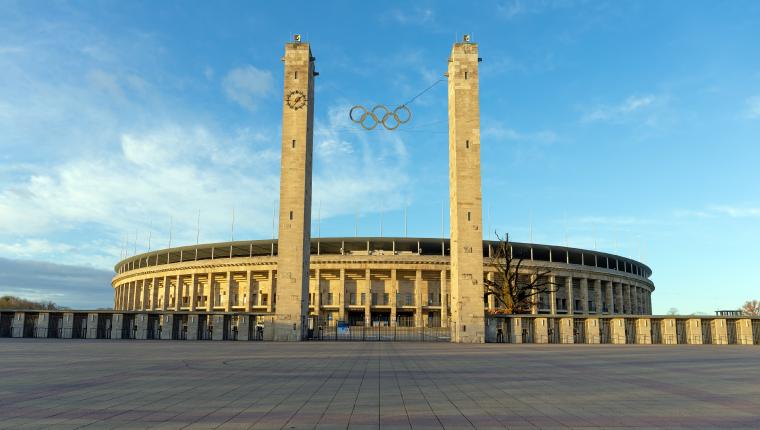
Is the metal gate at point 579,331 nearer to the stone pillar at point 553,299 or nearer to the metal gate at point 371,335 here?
the metal gate at point 371,335

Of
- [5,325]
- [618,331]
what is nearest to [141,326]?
[5,325]

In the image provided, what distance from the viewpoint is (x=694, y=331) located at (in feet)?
144

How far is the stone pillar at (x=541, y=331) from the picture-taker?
43656 mm

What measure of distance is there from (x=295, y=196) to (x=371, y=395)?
33.0 metres

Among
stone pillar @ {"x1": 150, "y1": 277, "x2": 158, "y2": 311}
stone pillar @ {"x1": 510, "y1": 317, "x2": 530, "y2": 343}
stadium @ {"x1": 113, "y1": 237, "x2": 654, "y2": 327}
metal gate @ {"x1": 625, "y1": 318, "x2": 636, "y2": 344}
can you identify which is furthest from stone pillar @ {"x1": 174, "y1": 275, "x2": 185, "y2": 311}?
metal gate @ {"x1": 625, "y1": 318, "x2": 636, "y2": 344}

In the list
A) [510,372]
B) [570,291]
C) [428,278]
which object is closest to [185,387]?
[510,372]

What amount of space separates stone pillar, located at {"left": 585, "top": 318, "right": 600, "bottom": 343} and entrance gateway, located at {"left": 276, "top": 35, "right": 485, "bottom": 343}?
9.29 metres

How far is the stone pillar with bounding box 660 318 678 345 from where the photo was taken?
43562mm

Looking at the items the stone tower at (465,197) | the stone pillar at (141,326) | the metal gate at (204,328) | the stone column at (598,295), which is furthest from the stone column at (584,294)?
the stone pillar at (141,326)

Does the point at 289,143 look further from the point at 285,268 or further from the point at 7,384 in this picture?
the point at 7,384

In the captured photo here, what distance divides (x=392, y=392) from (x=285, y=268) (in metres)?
31.6

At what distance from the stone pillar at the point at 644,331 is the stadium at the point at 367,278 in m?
43.6

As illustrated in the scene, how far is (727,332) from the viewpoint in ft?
144

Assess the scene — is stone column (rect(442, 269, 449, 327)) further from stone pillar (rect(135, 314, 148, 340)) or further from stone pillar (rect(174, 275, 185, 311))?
stone pillar (rect(135, 314, 148, 340))
